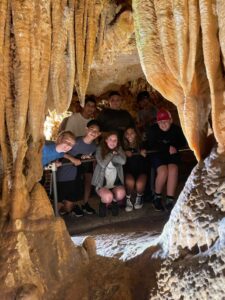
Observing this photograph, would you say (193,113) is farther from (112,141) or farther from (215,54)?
(112,141)

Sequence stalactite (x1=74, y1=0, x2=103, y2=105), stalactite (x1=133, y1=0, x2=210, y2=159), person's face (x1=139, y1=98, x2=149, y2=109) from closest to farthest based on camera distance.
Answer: stalactite (x1=133, y1=0, x2=210, y2=159) → stalactite (x1=74, y1=0, x2=103, y2=105) → person's face (x1=139, y1=98, x2=149, y2=109)

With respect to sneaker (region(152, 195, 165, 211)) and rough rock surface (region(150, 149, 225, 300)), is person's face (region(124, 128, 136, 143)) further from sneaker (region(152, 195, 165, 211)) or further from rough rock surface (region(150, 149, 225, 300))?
rough rock surface (region(150, 149, 225, 300))

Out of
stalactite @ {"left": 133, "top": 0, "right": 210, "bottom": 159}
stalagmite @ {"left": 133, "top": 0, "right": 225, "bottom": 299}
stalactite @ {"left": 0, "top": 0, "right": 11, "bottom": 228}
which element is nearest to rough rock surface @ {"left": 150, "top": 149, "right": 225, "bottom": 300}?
stalagmite @ {"left": 133, "top": 0, "right": 225, "bottom": 299}

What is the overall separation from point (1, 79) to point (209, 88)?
52.6 inches

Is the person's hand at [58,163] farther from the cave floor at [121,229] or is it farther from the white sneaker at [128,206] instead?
the white sneaker at [128,206]

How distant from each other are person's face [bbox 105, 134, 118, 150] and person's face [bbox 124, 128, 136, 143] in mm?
275

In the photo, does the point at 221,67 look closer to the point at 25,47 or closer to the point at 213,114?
the point at 213,114

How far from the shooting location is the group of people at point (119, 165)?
4137mm

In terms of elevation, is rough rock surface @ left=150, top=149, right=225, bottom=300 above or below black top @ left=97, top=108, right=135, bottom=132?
below

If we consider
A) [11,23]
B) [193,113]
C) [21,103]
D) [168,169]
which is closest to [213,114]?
[193,113]

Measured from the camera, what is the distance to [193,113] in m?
2.71

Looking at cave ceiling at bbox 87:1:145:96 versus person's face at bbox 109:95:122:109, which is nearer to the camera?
cave ceiling at bbox 87:1:145:96

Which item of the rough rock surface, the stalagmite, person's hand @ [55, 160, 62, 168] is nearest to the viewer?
the rough rock surface

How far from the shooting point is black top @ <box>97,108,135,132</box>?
15.4ft
